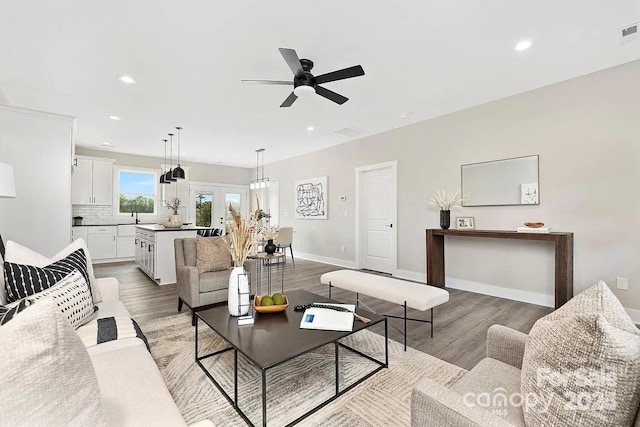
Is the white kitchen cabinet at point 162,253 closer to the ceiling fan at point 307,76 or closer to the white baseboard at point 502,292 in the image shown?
the ceiling fan at point 307,76

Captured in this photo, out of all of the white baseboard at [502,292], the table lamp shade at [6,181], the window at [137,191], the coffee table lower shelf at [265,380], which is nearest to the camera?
the coffee table lower shelf at [265,380]

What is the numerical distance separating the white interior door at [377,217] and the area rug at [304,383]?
9.69 ft

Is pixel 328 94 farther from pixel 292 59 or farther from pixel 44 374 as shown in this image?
pixel 44 374

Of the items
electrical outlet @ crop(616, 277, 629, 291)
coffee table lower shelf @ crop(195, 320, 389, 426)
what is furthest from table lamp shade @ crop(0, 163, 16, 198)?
electrical outlet @ crop(616, 277, 629, 291)

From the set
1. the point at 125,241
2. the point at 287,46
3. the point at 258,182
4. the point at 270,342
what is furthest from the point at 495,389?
the point at 125,241

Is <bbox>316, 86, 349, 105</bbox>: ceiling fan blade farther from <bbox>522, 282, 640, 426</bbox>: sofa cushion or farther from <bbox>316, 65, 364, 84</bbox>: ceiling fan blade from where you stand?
<bbox>522, 282, 640, 426</bbox>: sofa cushion

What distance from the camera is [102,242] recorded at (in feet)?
21.6

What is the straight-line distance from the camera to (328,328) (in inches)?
73.5

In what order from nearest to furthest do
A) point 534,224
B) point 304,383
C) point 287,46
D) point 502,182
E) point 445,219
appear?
point 304,383 → point 287,46 → point 534,224 → point 502,182 → point 445,219

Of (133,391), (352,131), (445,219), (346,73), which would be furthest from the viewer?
(352,131)

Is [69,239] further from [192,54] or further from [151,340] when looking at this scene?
[192,54]

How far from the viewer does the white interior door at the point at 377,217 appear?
5.31m

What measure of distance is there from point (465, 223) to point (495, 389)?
345 cm

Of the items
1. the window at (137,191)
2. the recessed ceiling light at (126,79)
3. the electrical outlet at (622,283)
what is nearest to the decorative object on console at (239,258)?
the recessed ceiling light at (126,79)
